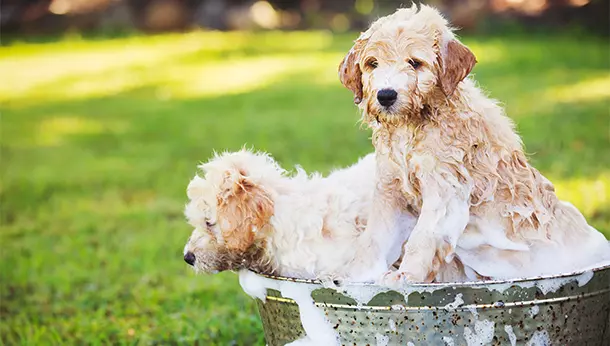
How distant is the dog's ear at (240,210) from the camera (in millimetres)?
3506

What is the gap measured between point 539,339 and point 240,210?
113 centimetres

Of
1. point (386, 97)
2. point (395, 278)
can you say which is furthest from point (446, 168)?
point (395, 278)

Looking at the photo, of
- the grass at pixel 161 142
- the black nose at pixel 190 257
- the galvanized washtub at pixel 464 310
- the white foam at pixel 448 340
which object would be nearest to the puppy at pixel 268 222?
the black nose at pixel 190 257

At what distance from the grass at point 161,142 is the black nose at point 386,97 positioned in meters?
1.80

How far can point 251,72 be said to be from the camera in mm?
14180

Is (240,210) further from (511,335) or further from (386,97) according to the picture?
(511,335)

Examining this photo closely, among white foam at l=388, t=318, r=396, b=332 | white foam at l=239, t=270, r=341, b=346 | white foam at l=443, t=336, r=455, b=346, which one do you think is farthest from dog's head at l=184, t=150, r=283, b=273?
white foam at l=443, t=336, r=455, b=346

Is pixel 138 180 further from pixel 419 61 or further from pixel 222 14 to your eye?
pixel 222 14

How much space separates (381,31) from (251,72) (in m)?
11.1

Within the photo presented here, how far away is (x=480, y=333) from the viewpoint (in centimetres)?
298

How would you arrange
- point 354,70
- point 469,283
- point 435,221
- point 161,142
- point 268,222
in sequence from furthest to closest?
1. point 161,142
2. point 268,222
3. point 354,70
4. point 435,221
5. point 469,283

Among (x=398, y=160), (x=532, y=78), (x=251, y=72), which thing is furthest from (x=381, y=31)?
(x=251, y=72)

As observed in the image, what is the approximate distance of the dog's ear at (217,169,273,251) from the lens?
11.5ft

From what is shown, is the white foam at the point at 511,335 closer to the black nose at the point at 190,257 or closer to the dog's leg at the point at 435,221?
the dog's leg at the point at 435,221
